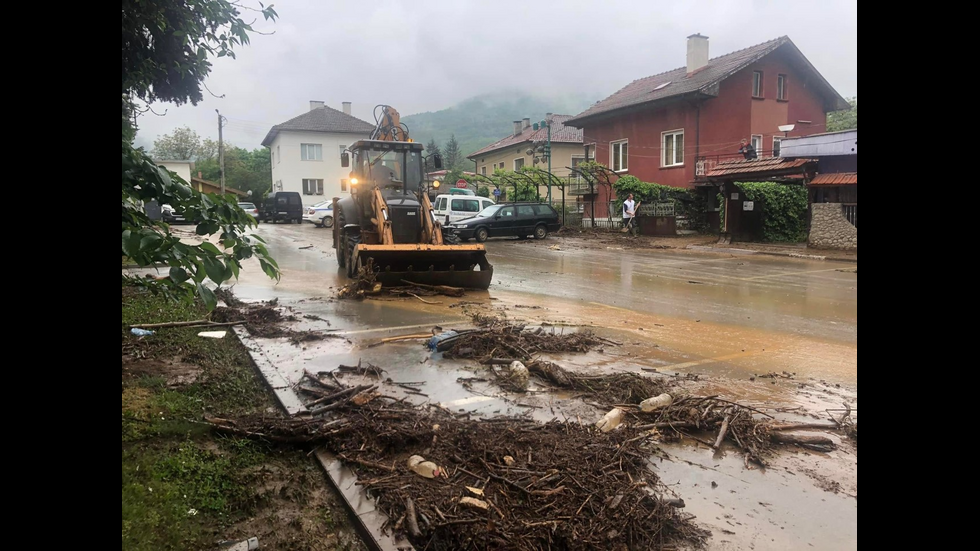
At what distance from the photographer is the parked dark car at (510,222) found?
82.8 feet

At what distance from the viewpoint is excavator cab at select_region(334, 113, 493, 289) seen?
36.6 feet

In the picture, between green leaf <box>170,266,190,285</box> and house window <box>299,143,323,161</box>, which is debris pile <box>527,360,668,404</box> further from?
house window <box>299,143,323,161</box>

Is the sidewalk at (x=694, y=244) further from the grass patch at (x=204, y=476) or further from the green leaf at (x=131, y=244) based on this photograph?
the green leaf at (x=131, y=244)

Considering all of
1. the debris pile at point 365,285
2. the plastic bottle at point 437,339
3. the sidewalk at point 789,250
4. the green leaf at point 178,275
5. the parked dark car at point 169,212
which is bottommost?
the plastic bottle at point 437,339

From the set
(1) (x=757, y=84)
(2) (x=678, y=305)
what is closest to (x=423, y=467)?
(2) (x=678, y=305)

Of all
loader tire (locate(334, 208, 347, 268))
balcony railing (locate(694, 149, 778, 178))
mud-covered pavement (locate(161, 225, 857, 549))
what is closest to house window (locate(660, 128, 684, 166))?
balcony railing (locate(694, 149, 778, 178))

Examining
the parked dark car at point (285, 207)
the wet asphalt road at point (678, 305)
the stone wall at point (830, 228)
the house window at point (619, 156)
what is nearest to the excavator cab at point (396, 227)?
the wet asphalt road at point (678, 305)

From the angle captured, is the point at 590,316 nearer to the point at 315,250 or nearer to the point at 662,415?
the point at 662,415

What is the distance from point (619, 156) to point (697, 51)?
663 cm

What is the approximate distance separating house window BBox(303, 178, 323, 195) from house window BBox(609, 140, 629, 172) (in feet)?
95.6

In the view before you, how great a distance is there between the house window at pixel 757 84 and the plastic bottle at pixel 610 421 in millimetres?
29445
